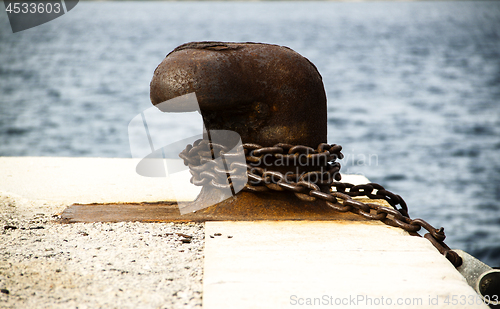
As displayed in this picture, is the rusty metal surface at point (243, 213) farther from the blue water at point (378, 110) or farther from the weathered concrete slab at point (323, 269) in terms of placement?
the blue water at point (378, 110)

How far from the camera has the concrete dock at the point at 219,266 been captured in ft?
5.13

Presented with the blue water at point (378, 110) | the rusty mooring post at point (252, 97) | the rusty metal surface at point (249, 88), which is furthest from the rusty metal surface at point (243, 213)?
the blue water at point (378, 110)

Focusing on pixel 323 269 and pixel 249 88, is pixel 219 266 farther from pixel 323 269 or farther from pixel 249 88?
pixel 249 88

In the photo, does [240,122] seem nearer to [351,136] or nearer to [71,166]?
[71,166]

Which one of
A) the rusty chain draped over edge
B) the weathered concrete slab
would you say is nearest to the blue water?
the rusty chain draped over edge

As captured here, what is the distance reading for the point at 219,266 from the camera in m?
1.75

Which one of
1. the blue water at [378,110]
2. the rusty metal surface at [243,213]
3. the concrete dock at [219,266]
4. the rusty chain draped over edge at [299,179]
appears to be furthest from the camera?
the blue water at [378,110]

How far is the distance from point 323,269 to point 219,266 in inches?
14.8

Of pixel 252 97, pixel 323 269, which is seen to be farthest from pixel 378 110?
pixel 323 269

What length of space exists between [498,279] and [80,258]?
67.4 inches

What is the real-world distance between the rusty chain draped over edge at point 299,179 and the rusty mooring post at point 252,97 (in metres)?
0.11

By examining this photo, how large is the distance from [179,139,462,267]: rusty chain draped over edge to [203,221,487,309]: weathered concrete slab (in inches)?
3.5

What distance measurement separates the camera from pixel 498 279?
2053 millimetres

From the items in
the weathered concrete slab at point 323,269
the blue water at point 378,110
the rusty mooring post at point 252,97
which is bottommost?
the blue water at point 378,110
